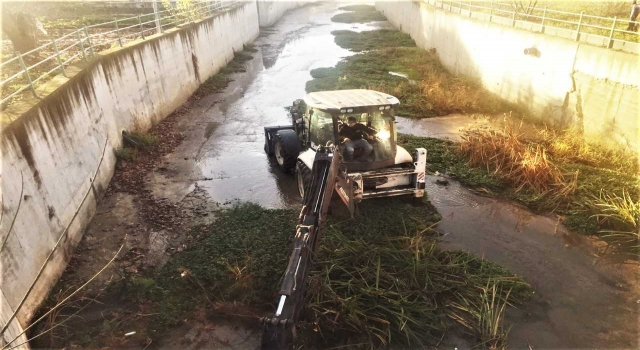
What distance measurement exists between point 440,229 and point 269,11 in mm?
43061

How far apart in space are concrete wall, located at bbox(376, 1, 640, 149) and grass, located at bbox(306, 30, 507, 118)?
1.09 m

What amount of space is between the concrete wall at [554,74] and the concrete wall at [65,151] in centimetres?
1301

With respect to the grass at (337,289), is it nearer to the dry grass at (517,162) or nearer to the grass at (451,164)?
the grass at (451,164)

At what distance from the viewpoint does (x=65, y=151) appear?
8.22 meters

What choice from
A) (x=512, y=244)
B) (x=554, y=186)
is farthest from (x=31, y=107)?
(x=554, y=186)

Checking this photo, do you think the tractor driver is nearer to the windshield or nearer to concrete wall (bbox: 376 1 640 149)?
the windshield

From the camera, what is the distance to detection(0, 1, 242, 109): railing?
802 centimetres

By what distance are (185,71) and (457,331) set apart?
56.2 feet

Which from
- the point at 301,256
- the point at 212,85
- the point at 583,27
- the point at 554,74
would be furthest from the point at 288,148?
the point at 583,27

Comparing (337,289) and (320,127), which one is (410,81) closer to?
(320,127)

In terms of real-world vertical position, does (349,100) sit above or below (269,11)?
below

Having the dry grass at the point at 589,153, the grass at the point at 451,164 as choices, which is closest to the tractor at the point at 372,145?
the grass at the point at 451,164

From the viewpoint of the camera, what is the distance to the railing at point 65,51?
26.3 ft

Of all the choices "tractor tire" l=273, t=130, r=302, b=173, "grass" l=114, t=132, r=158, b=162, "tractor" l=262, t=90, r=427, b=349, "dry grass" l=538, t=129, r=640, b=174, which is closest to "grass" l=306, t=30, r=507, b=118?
"dry grass" l=538, t=129, r=640, b=174
